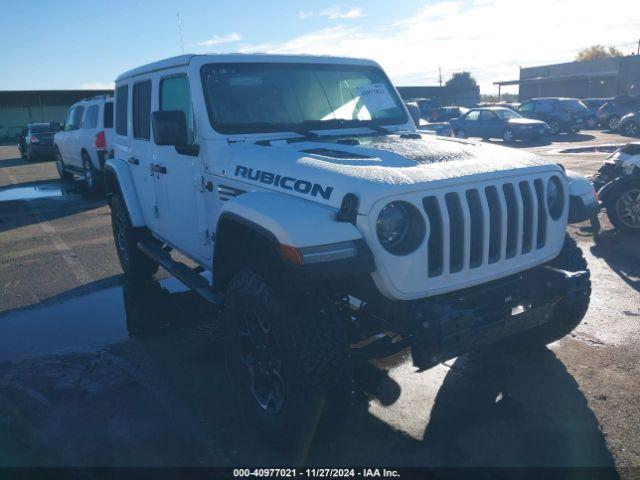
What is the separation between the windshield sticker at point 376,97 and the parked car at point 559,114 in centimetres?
2174

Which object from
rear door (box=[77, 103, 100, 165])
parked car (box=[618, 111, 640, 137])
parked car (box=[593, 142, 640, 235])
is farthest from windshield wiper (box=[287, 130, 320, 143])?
parked car (box=[618, 111, 640, 137])

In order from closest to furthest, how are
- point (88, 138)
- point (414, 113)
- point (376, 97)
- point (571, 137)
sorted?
point (376, 97) < point (414, 113) < point (88, 138) < point (571, 137)

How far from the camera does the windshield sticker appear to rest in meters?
4.78

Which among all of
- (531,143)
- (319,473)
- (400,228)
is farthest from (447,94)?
(319,473)

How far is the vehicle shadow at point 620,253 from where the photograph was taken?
603 cm

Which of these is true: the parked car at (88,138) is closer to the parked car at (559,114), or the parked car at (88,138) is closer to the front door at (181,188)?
the front door at (181,188)

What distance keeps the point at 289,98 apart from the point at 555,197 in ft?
6.75

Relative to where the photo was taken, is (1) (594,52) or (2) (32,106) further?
(1) (594,52)

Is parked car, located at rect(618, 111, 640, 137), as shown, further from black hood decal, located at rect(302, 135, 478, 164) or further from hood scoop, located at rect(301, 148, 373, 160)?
hood scoop, located at rect(301, 148, 373, 160)

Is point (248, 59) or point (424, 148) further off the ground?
point (248, 59)

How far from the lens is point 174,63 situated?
14.8 ft

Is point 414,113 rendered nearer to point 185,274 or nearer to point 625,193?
point 185,274

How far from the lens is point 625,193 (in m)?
7.44

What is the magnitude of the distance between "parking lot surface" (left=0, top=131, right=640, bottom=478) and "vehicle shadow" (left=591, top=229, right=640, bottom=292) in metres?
0.06
